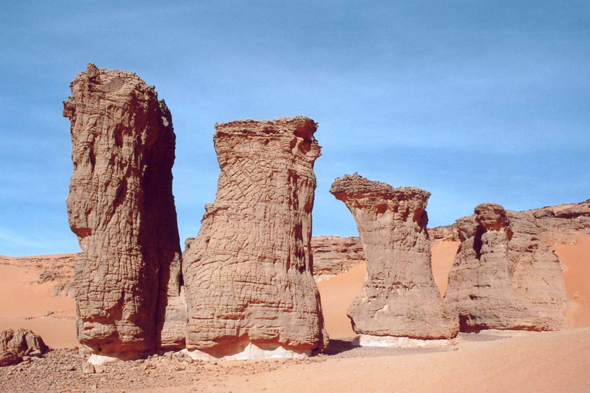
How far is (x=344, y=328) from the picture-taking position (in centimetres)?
2656

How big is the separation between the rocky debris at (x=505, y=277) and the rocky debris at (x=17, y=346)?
1313cm

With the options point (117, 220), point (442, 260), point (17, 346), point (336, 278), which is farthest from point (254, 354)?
point (442, 260)

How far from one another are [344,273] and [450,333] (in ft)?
68.9

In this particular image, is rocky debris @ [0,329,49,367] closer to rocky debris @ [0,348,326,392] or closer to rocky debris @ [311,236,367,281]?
rocky debris @ [0,348,326,392]

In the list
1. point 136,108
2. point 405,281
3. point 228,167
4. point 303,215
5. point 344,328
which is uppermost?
point 136,108

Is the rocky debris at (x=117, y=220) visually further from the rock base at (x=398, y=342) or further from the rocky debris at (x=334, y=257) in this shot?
the rocky debris at (x=334, y=257)

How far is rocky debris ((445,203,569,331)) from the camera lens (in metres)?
17.8

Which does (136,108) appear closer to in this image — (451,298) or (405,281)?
(405,281)

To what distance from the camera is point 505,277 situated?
18.2 metres

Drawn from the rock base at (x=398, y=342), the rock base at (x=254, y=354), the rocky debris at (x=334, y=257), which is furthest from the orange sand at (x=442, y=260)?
the rock base at (x=254, y=354)

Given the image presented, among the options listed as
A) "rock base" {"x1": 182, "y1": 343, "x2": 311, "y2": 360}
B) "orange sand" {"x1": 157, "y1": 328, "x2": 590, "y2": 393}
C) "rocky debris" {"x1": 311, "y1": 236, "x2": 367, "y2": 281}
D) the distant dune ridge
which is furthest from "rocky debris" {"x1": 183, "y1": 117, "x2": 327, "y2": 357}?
"rocky debris" {"x1": 311, "y1": 236, "x2": 367, "y2": 281}

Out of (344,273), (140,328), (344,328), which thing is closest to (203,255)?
(140,328)

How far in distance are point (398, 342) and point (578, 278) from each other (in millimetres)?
10614

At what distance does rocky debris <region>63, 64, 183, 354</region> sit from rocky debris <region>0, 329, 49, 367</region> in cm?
196
